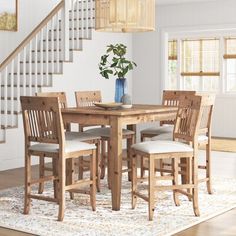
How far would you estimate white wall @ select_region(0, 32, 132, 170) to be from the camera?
24.3 feet

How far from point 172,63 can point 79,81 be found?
13.8 ft

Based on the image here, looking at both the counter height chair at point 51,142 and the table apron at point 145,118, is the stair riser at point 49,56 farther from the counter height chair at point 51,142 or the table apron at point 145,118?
the counter height chair at point 51,142

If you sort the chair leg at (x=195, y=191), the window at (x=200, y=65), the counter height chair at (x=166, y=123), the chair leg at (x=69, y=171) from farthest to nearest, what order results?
the window at (x=200, y=65) < the counter height chair at (x=166, y=123) < the chair leg at (x=69, y=171) < the chair leg at (x=195, y=191)

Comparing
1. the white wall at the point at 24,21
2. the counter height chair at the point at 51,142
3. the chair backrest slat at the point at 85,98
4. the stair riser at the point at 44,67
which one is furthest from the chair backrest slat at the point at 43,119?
the white wall at the point at 24,21

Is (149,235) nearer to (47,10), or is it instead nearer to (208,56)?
(47,10)

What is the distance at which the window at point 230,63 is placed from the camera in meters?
11.5

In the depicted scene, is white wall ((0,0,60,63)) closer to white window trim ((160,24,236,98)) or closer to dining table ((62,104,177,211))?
white window trim ((160,24,236,98))

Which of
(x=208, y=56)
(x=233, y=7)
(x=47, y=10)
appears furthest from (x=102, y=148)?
(x=208, y=56)

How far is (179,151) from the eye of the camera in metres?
4.70

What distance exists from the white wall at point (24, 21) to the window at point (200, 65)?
12.4 feet

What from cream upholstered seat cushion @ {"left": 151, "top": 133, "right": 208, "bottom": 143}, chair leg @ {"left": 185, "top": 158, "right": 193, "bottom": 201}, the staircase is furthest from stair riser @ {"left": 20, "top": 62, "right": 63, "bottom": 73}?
chair leg @ {"left": 185, "top": 158, "right": 193, "bottom": 201}

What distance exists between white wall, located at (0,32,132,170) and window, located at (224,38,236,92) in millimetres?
2523

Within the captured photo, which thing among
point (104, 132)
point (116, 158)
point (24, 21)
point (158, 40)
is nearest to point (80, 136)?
point (104, 132)

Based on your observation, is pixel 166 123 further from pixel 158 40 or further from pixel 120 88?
pixel 158 40
